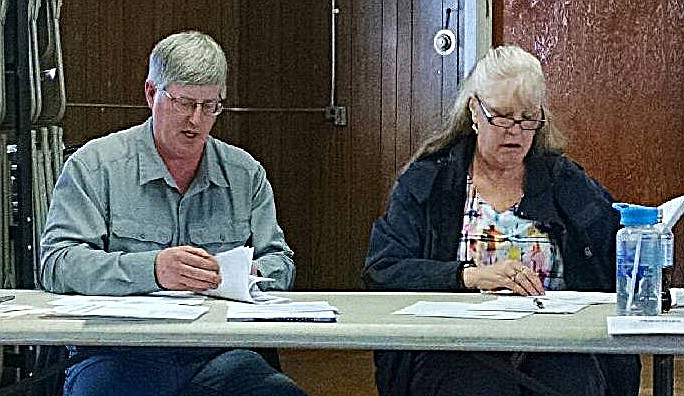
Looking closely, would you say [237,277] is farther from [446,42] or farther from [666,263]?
[446,42]

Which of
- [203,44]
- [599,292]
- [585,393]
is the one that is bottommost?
[585,393]

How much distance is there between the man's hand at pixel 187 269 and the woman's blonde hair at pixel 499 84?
68 centimetres

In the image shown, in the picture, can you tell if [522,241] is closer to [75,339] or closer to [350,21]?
[75,339]

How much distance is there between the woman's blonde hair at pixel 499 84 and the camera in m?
2.57

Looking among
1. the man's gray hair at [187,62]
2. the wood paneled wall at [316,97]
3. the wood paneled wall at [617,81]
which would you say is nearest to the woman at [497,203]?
the man's gray hair at [187,62]

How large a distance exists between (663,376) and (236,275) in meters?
0.79

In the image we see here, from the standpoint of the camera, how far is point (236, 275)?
2.18 meters

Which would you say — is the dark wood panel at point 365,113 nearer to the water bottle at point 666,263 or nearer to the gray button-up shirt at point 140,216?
the gray button-up shirt at point 140,216

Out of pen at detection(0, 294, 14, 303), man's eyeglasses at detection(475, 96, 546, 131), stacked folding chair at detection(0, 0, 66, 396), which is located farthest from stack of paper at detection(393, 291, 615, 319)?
stacked folding chair at detection(0, 0, 66, 396)

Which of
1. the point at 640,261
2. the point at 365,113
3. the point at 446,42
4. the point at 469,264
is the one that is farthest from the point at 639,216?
the point at 365,113

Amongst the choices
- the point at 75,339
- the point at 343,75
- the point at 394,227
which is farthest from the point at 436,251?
the point at 343,75

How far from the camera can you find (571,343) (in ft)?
5.81

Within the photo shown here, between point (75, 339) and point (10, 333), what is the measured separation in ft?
0.34

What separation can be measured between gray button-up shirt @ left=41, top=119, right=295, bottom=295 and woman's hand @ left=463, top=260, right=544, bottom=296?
399 mm
